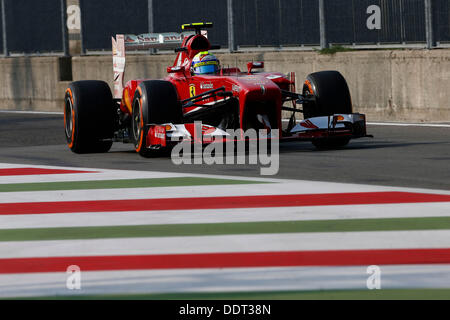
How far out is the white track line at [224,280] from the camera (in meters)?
5.37

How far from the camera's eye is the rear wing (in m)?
14.8

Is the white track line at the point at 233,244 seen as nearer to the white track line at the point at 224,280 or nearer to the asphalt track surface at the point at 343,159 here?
the white track line at the point at 224,280

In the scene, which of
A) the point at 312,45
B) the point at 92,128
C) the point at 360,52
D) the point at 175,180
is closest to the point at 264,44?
the point at 312,45

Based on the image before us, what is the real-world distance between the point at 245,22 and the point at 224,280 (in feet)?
50.4

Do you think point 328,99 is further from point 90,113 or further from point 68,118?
point 68,118

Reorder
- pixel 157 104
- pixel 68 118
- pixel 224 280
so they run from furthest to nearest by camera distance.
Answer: pixel 68 118
pixel 157 104
pixel 224 280

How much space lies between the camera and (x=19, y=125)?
19875 mm

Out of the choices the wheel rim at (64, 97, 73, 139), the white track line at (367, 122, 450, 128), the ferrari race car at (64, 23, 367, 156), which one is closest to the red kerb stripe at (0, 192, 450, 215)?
the ferrari race car at (64, 23, 367, 156)

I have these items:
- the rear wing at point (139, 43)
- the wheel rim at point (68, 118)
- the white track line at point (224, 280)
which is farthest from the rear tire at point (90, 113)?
the white track line at point (224, 280)

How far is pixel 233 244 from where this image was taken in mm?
6555

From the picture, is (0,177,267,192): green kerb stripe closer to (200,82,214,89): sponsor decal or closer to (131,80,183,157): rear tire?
(131,80,183,157): rear tire

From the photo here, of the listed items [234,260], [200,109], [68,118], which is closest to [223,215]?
[234,260]
